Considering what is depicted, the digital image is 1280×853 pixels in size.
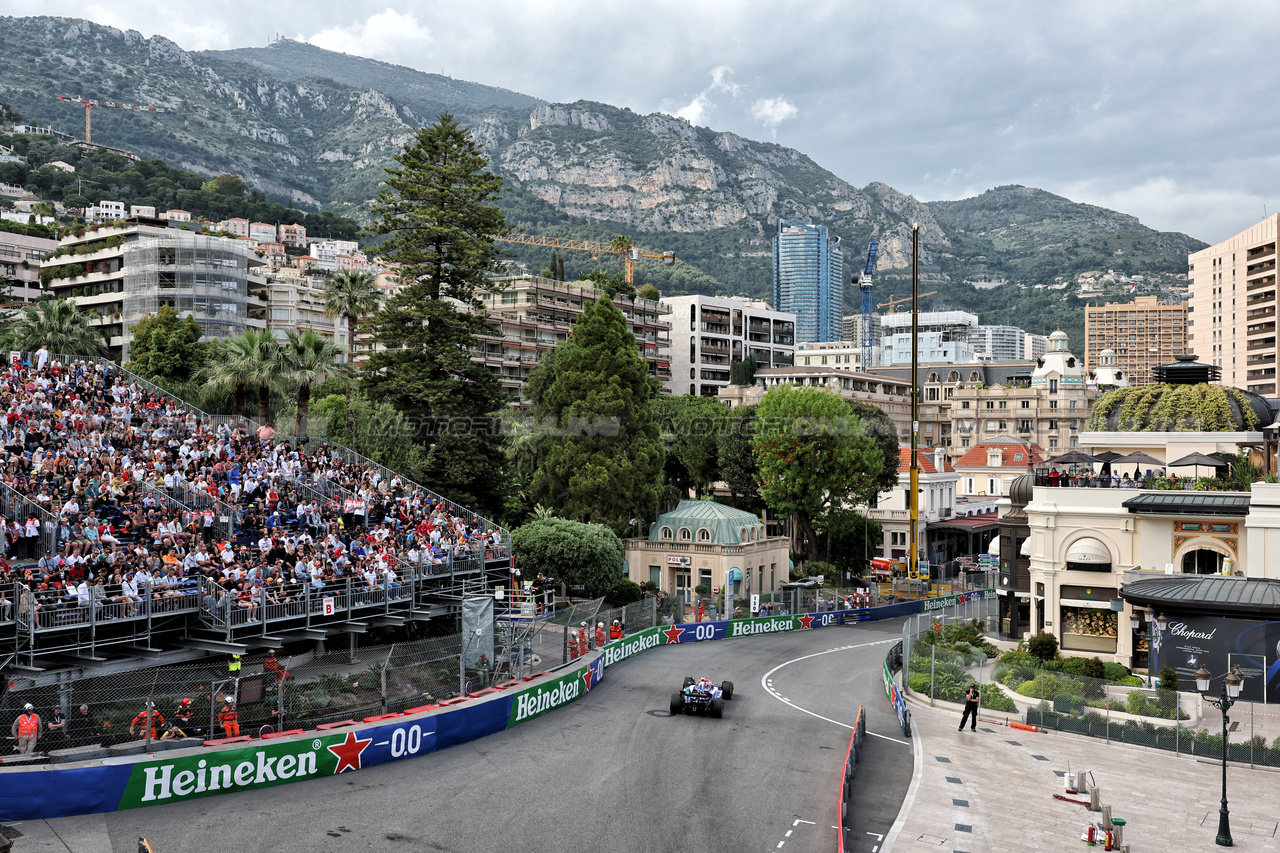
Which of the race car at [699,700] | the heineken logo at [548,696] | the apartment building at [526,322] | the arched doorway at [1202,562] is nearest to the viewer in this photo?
the heineken logo at [548,696]

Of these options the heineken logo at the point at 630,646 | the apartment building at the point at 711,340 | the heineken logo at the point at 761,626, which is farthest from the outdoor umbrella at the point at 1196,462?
the apartment building at the point at 711,340

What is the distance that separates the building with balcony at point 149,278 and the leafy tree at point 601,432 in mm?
43187

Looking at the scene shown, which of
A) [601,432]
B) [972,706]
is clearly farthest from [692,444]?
[972,706]

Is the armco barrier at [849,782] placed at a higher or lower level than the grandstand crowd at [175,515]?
lower

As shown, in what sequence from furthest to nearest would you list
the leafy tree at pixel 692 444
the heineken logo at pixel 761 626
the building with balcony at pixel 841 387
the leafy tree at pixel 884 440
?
the building with balcony at pixel 841 387, the leafy tree at pixel 692 444, the leafy tree at pixel 884 440, the heineken logo at pixel 761 626

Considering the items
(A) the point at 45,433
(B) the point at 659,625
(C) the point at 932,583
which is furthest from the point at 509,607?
(C) the point at 932,583

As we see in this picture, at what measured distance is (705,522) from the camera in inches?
2483

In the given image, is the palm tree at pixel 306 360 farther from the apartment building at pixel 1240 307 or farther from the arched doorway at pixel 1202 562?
the apartment building at pixel 1240 307

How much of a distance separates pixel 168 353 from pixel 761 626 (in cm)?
4577

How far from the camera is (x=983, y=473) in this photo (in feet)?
365

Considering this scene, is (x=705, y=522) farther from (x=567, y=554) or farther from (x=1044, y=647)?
(x=1044, y=647)

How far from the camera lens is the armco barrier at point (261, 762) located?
2042cm

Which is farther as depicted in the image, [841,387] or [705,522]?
[841,387]

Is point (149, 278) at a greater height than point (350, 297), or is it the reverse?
point (149, 278)
